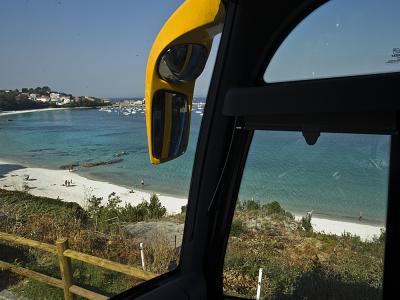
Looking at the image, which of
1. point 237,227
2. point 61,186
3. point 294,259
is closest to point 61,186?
point 61,186

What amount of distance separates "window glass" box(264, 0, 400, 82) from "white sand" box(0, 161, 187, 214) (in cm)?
171

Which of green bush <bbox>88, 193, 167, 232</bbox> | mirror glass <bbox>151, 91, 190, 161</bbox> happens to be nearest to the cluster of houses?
mirror glass <bbox>151, 91, 190, 161</bbox>

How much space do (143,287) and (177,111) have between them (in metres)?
0.83

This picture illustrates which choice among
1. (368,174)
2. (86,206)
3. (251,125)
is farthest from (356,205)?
(86,206)

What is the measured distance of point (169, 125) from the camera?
1463 millimetres

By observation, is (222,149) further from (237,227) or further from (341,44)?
(341,44)

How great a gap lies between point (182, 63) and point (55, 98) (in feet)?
2.79

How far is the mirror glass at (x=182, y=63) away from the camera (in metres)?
1.38

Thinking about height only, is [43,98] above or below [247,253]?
above

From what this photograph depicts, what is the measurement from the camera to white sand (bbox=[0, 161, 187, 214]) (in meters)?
3.10

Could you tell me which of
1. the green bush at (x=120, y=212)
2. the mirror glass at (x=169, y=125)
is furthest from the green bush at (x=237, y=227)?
the green bush at (x=120, y=212)

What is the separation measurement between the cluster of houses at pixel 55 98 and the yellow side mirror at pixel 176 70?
67 cm

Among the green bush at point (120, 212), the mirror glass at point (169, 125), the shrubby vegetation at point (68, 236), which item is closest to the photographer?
the mirror glass at point (169, 125)

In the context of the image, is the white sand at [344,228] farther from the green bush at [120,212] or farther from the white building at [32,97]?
the white building at [32,97]
